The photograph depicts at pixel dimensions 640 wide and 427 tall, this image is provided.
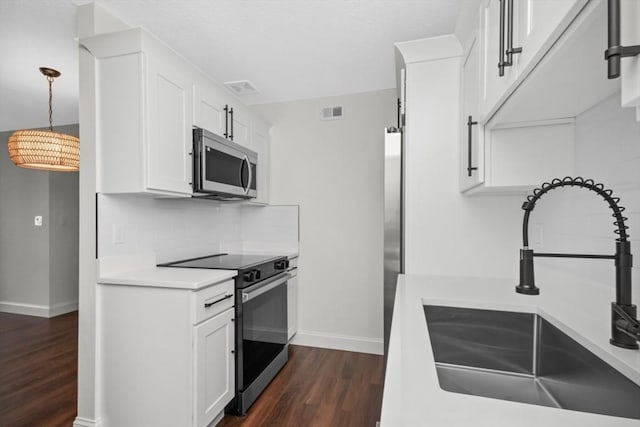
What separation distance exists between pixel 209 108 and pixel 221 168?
17.1 inches

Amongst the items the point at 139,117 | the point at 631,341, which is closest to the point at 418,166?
the point at 631,341

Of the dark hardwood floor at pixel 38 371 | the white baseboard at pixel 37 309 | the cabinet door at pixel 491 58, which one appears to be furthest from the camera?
the white baseboard at pixel 37 309

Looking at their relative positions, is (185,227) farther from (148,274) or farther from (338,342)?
(338,342)

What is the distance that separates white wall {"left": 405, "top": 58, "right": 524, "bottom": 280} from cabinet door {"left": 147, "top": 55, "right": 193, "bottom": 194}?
1.38m

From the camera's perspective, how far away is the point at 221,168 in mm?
2289

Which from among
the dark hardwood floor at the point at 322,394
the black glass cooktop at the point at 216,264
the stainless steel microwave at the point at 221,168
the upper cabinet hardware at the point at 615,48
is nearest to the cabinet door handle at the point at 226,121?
the stainless steel microwave at the point at 221,168

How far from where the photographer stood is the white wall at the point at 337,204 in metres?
3.00

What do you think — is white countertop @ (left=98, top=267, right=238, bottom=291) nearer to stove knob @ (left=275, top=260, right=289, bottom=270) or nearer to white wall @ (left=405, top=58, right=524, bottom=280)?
stove knob @ (left=275, top=260, right=289, bottom=270)

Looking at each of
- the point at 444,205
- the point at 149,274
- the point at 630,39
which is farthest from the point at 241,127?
the point at 630,39

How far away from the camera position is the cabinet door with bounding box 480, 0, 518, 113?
108 cm

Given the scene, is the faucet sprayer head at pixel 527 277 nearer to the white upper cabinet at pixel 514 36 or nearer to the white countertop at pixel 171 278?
the white upper cabinet at pixel 514 36

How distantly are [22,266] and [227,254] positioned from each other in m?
3.14

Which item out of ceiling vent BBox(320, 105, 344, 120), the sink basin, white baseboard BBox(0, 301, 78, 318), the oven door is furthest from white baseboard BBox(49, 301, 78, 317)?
the sink basin

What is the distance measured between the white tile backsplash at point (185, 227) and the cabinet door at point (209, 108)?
61 centimetres
